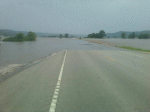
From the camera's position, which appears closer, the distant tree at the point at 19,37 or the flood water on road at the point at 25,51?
the flood water on road at the point at 25,51

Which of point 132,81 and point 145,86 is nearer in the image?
point 145,86

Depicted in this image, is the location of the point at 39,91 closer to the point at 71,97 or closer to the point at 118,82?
the point at 71,97

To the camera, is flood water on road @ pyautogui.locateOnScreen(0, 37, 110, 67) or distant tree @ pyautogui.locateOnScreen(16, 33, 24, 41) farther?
distant tree @ pyautogui.locateOnScreen(16, 33, 24, 41)

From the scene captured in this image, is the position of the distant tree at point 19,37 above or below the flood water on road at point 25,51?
below

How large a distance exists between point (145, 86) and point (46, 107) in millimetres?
4165

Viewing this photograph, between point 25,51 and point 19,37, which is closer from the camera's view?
point 25,51

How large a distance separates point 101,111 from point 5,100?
2979mm

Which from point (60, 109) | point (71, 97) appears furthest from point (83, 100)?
point (60, 109)

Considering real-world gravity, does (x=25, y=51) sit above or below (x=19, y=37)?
above

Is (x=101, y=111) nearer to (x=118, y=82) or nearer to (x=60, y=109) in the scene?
(x=60, y=109)

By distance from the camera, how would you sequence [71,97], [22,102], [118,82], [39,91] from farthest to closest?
[118,82]
[39,91]
[71,97]
[22,102]

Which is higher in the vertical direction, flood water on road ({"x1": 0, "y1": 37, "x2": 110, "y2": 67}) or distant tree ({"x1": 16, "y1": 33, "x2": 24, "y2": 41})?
flood water on road ({"x1": 0, "y1": 37, "x2": 110, "y2": 67})

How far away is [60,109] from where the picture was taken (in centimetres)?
484

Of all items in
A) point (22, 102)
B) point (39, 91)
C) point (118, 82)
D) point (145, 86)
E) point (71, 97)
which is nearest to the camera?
point (22, 102)
